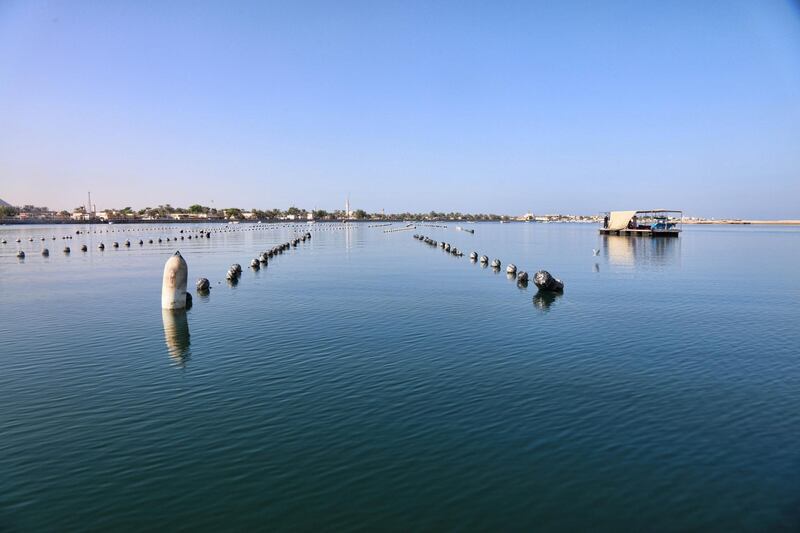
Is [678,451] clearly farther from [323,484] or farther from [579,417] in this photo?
[323,484]

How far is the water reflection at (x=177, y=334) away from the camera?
19578mm

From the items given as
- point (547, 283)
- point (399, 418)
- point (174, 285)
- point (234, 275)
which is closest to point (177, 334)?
point (174, 285)

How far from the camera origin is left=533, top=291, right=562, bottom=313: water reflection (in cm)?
3022

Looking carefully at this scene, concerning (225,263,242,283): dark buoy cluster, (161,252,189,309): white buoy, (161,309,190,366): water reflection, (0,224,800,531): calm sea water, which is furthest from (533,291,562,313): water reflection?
(225,263,242,283): dark buoy cluster

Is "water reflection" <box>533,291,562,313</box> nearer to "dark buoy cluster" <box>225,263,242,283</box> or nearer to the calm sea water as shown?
the calm sea water

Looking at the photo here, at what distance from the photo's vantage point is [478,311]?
28.9 metres

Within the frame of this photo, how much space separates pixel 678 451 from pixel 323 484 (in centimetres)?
789

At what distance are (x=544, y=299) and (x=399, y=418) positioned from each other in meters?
21.7

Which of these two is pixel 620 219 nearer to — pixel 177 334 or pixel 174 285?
pixel 174 285

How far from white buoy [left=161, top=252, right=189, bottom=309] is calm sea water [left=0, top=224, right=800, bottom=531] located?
1532 mm

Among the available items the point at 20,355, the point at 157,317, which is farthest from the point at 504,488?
the point at 157,317

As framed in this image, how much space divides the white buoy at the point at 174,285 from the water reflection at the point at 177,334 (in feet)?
1.25

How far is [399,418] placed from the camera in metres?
13.4

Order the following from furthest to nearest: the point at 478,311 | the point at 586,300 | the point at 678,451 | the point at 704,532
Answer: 1. the point at 586,300
2. the point at 478,311
3. the point at 678,451
4. the point at 704,532
